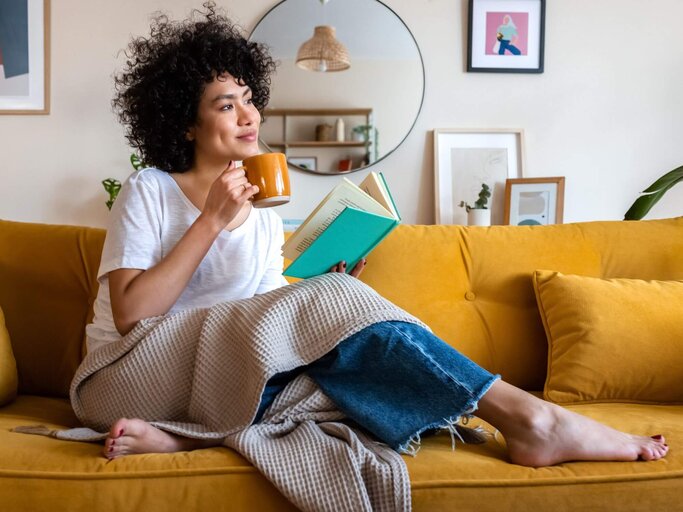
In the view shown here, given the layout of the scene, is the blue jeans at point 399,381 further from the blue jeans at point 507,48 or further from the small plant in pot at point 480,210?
the blue jeans at point 507,48

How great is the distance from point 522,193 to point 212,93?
134cm

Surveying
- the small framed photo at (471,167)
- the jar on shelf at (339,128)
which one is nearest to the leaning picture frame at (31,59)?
the jar on shelf at (339,128)

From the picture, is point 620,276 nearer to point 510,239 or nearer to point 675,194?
point 510,239

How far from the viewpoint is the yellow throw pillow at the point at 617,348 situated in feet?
5.16

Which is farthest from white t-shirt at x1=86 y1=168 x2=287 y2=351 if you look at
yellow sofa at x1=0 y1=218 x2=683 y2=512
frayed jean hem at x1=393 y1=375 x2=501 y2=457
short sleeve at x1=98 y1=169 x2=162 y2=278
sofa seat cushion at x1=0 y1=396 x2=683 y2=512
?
frayed jean hem at x1=393 y1=375 x2=501 y2=457

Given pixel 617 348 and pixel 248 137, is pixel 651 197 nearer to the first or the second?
pixel 617 348

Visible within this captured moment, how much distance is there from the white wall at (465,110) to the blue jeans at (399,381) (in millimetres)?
1464

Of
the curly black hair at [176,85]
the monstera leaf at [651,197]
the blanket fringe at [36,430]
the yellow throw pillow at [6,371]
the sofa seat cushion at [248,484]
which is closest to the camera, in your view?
the sofa seat cushion at [248,484]

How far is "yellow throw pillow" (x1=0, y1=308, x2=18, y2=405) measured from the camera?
4.87 feet

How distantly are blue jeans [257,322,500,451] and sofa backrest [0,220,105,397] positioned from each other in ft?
2.38

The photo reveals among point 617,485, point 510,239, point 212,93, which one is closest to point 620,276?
point 510,239

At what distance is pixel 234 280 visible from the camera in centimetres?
154

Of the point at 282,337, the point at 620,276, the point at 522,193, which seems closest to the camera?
the point at 282,337

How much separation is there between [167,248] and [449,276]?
716 millimetres
